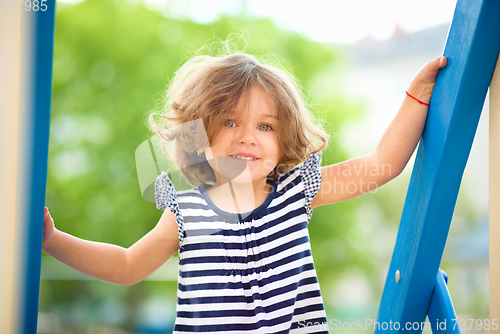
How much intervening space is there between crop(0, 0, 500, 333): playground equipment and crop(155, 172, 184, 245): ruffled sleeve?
8.4 inches

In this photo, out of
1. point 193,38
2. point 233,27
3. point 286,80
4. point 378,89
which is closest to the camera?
point 286,80

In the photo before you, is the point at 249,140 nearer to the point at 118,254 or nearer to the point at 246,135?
the point at 246,135

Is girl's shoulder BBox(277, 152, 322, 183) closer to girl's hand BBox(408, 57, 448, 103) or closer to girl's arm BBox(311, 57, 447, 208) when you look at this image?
girl's arm BBox(311, 57, 447, 208)

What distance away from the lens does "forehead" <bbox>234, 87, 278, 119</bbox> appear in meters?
0.60

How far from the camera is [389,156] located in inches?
22.4

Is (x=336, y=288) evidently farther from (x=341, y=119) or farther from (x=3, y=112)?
(x=3, y=112)

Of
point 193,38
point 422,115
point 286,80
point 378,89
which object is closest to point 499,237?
point 422,115

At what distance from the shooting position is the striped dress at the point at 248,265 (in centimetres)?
57

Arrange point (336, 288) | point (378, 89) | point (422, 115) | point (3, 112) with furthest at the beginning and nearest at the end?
point (336, 288) → point (378, 89) → point (422, 115) → point (3, 112)

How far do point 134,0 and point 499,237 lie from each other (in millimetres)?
2666

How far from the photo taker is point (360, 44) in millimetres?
3236

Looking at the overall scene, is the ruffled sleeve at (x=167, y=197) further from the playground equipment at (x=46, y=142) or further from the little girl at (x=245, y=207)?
the playground equipment at (x=46, y=142)

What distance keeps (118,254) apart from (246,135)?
0.26 meters

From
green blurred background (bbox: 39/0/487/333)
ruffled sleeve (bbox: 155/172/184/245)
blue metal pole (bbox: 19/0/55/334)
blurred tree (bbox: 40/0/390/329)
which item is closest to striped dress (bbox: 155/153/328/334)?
ruffled sleeve (bbox: 155/172/184/245)
